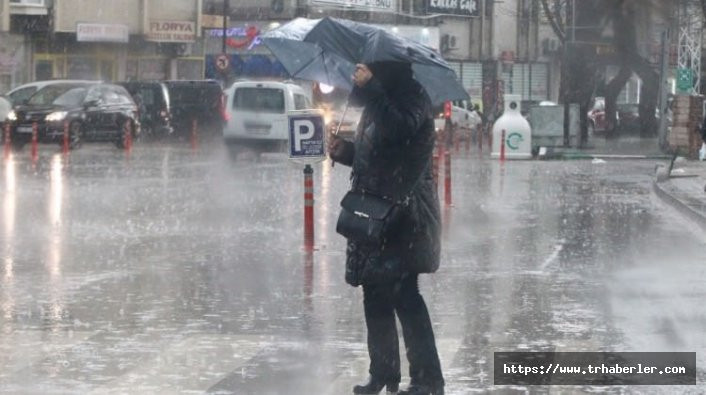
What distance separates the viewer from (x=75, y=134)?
119ft

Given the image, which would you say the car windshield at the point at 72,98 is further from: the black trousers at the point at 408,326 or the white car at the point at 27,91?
the black trousers at the point at 408,326

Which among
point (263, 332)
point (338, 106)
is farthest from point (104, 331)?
point (338, 106)

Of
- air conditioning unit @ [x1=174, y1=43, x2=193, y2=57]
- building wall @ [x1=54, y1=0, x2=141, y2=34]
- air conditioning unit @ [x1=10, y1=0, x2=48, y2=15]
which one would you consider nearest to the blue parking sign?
air conditioning unit @ [x1=10, y1=0, x2=48, y2=15]

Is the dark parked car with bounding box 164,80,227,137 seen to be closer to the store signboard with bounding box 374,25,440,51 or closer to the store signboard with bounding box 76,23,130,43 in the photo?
the store signboard with bounding box 76,23,130,43

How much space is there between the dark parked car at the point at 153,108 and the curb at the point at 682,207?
71.6 feet

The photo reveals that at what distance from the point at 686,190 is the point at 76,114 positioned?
676 inches

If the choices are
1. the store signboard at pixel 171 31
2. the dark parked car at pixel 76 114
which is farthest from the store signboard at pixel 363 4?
the dark parked car at pixel 76 114

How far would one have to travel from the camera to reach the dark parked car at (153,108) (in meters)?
44.6

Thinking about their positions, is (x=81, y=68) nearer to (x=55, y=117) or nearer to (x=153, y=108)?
(x=153, y=108)

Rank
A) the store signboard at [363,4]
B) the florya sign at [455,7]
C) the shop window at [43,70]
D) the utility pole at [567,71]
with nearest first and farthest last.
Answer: the utility pole at [567,71] < the shop window at [43,70] < the store signboard at [363,4] < the florya sign at [455,7]

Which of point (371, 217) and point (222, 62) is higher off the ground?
point (222, 62)

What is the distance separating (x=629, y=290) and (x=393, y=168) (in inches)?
220

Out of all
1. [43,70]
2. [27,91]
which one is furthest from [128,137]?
[43,70]

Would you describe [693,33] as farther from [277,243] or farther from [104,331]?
[104,331]
